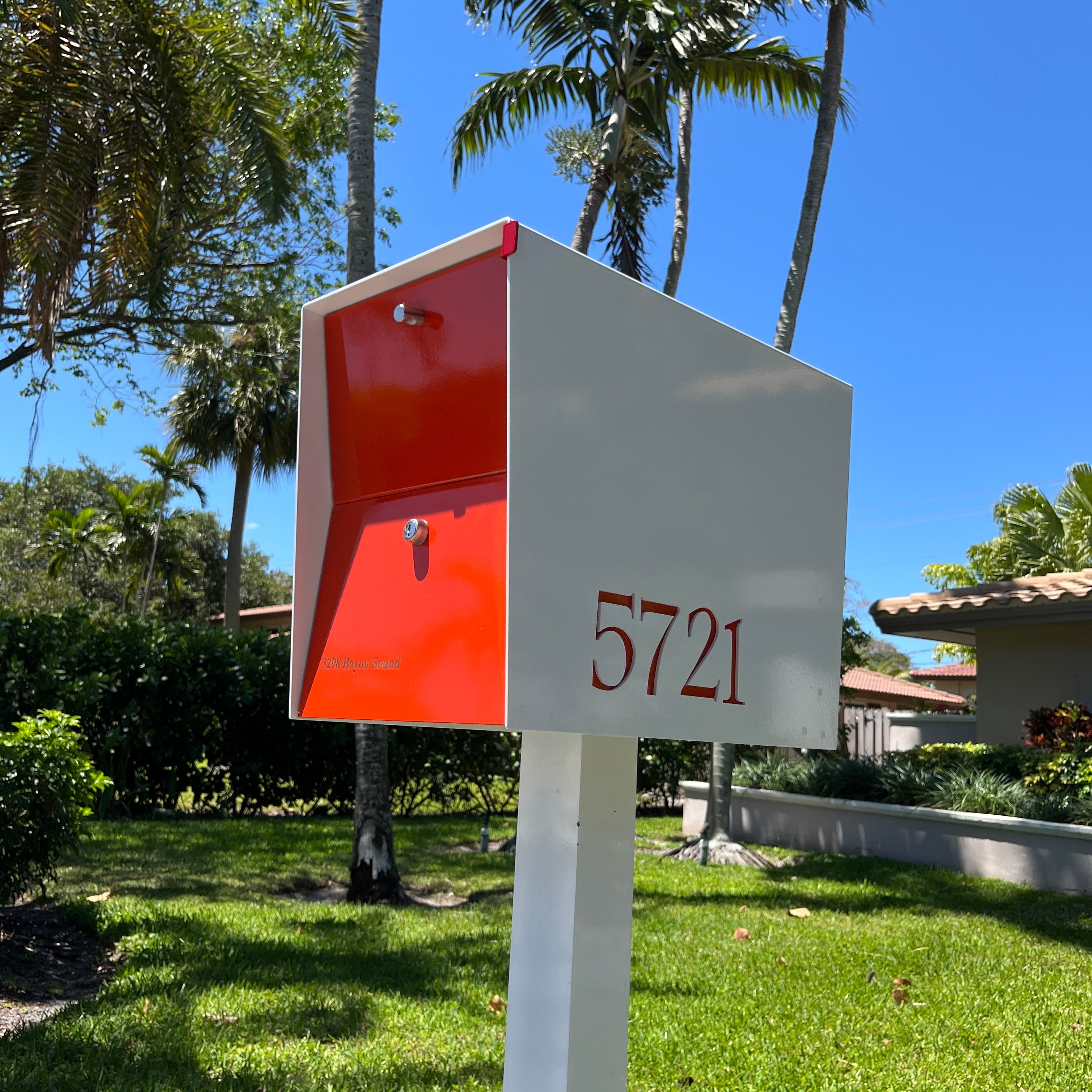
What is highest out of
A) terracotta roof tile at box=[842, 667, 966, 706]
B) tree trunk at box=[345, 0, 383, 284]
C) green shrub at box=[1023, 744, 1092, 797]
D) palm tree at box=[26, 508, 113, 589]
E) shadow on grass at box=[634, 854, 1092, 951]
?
palm tree at box=[26, 508, 113, 589]

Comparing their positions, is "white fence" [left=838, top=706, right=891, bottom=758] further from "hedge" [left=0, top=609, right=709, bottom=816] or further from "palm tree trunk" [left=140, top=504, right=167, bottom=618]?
"palm tree trunk" [left=140, top=504, right=167, bottom=618]

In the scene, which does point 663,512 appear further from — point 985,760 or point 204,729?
point 204,729

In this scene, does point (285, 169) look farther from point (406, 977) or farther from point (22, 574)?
point (22, 574)

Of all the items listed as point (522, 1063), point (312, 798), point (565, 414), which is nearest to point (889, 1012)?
point (522, 1063)

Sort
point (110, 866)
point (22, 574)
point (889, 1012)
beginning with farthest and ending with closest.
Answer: point (22, 574)
point (110, 866)
point (889, 1012)

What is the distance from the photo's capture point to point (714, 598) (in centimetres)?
172

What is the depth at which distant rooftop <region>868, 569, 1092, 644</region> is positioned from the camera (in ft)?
36.8

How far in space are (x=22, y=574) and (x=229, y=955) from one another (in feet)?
122

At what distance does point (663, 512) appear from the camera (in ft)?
5.39

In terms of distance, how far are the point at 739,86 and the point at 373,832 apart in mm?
8765

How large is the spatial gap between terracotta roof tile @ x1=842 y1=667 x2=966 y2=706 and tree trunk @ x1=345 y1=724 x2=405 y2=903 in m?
28.5

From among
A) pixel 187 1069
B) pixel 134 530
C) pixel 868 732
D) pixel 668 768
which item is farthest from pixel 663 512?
pixel 134 530

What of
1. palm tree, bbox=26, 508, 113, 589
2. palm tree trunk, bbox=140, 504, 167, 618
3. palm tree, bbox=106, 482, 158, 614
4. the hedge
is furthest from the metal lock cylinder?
palm tree, bbox=26, 508, 113, 589

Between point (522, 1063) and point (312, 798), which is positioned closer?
point (522, 1063)
